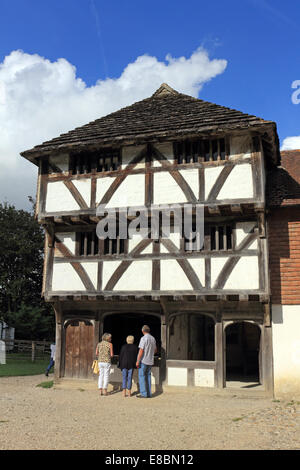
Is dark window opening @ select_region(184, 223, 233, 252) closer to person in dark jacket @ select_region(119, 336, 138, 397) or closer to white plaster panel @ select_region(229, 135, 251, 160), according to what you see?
white plaster panel @ select_region(229, 135, 251, 160)

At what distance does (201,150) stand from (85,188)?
12.2ft

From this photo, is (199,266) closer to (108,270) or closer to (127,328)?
(108,270)

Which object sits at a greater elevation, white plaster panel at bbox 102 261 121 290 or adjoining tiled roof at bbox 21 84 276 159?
adjoining tiled roof at bbox 21 84 276 159

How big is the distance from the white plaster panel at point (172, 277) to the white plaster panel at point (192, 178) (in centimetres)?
208

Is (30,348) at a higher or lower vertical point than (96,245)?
lower

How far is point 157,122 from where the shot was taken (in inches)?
559

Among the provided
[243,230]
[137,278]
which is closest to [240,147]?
[243,230]

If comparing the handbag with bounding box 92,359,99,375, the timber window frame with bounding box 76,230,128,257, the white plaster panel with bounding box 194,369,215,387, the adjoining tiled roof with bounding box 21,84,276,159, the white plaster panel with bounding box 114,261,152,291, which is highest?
the adjoining tiled roof with bounding box 21,84,276,159

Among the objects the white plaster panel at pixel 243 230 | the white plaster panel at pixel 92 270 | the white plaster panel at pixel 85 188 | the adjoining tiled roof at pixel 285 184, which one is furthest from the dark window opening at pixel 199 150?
the white plaster panel at pixel 92 270

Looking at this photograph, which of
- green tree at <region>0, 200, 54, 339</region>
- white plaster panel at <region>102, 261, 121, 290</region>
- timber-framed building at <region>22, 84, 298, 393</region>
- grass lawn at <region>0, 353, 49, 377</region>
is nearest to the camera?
timber-framed building at <region>22, 84, 298, 393</region>

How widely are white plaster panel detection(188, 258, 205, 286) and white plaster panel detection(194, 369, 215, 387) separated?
2464mm

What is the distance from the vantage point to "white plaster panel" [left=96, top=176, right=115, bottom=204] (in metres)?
13.9

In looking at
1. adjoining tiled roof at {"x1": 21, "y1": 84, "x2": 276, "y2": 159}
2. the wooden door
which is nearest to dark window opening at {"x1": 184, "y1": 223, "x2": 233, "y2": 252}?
adjoining tiled roof at {"x1": 21, "y1": 84, "x2": 276, "y2": 159}

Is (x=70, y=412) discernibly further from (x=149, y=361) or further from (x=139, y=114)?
(x=139, y=114)
